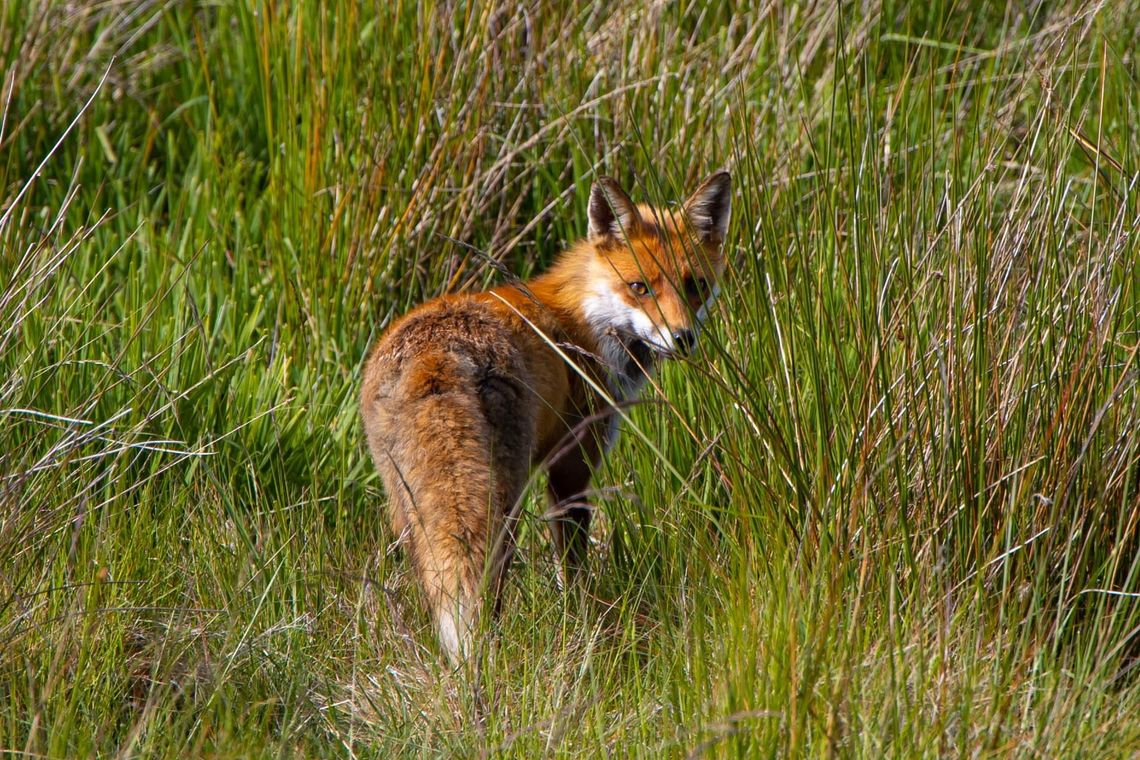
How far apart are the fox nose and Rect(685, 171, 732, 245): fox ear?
0.34 m

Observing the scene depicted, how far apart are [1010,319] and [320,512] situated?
222cm

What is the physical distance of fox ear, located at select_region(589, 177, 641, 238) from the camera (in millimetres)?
4375

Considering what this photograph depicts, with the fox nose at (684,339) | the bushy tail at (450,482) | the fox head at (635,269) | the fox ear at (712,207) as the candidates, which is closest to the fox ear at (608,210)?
the fox head at (635,269)

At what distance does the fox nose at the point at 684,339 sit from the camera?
13.7ft

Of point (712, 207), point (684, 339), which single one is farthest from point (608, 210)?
point (684, 339)

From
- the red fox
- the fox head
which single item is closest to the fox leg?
the red fox

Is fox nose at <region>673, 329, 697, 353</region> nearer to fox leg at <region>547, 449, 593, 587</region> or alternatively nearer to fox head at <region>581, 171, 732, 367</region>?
fox head at <region>581, 171, 732, 367</region>

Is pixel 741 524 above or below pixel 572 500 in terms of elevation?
above

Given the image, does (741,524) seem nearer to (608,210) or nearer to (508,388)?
(508,388)

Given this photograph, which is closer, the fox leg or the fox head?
the fox leg

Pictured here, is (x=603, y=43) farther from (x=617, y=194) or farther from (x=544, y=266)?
(x=617, y=194)

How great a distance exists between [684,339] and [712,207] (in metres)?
0.52

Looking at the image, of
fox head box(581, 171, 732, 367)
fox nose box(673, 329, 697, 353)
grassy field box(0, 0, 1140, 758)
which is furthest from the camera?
fox head box(581, 171, 732, 367)

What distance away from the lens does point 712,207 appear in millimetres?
4410
